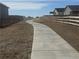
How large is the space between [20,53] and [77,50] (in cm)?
285

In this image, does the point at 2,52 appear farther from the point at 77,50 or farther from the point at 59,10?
the point at 59,10

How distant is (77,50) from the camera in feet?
37.2

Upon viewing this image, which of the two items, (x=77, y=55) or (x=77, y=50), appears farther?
(x=77, y=50)

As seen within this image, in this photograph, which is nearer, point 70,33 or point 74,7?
point 70,33

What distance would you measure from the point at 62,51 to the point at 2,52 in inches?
115

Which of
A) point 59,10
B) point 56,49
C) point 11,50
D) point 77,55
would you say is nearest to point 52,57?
point 77,55

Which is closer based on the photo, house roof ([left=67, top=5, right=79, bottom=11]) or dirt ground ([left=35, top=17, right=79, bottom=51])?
dirt ground ([left=35, top=17, right=79, bottom=51])

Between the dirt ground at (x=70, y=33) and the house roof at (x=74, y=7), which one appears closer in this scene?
the dirt ground at (x=70, y=33)

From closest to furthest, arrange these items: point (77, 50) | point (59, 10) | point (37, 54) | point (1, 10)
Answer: point (37, 54) → point (77, 50) → point (1, 10) → point (59, 10)

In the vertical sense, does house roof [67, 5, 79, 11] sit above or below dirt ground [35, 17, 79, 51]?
above

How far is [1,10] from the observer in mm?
56219

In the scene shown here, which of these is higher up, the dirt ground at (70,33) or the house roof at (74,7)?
the house roof at (74,7)

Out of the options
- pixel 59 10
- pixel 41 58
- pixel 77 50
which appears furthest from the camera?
pixel 59 10

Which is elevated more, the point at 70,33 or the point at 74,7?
the point at 74,7
